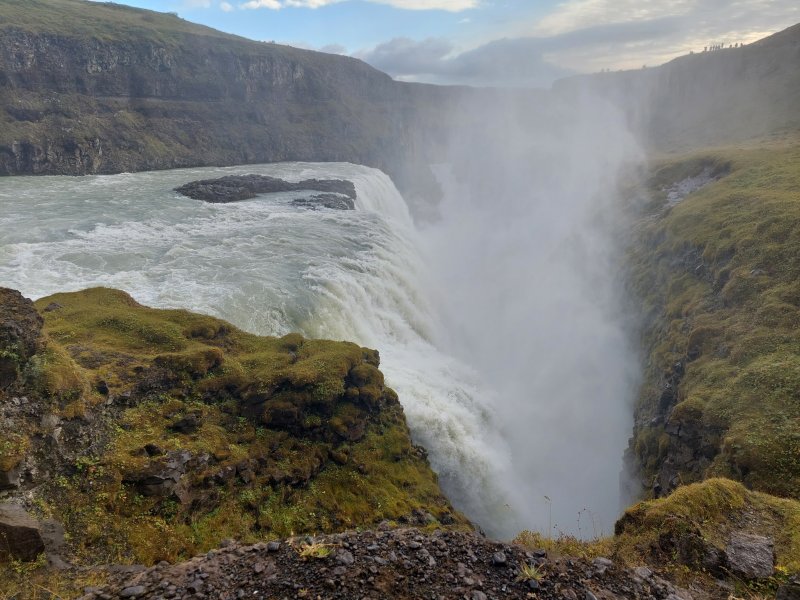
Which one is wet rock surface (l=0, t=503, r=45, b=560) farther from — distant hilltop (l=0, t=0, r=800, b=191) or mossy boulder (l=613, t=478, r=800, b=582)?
distant hilltop (l=0, t=0, r=800, b=191)

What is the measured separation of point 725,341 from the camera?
18.4 meters

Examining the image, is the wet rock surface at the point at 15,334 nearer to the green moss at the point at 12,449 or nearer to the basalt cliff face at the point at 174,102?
the green moss at the point at 12,449

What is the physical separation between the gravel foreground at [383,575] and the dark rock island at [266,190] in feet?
137

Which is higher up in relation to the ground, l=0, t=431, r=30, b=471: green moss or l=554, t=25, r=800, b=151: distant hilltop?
l=554, t=25, r=800, b=151: distant hilltop

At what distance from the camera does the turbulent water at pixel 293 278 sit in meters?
19.1

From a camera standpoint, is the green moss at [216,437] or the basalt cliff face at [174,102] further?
the basalt cliff face at [174,102]

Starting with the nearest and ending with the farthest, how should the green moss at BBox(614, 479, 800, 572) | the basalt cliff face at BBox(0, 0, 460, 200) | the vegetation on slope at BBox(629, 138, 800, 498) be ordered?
the green moss at BBox(614, 479, 800, 572) → the vegetation on slope at BBox(629, 138, 800, 498) → the basalt cliff face at BBox(0, 0, 460, 200)

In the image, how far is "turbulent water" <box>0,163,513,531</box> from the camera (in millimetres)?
19125

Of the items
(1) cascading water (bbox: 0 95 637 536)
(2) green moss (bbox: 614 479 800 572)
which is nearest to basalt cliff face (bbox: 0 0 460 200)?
(1) cascading water (bbox: 0 95 637 536)

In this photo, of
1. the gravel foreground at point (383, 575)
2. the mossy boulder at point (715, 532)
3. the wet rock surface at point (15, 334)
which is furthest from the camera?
the wet rock surface at point (15, 334)

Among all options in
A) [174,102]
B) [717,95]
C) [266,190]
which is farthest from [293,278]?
[717,95]

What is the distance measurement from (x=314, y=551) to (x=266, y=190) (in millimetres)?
53713

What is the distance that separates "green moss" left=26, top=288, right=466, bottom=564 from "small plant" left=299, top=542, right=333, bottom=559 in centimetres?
333

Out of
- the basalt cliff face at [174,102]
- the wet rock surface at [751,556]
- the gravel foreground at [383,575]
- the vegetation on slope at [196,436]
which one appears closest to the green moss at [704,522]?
the wet rock surface at [751,556]
